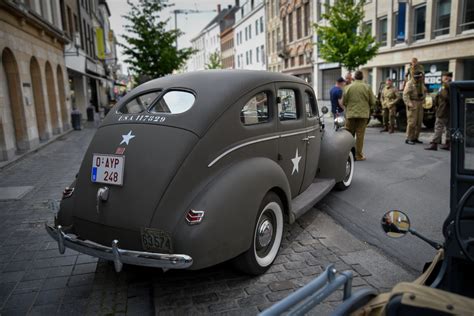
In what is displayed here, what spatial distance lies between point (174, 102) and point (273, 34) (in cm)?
4831

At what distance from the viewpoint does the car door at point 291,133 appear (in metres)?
4.35

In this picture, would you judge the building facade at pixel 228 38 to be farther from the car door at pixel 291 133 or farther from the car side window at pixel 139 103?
the car side window at pixel 139 103

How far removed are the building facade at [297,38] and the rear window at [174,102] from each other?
114 feet

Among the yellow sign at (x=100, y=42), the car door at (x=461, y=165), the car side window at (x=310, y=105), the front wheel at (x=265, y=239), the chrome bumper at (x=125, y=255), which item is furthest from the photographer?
the yellow sign at (x=100, y=42)

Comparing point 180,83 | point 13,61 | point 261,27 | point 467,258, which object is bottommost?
point 467,258

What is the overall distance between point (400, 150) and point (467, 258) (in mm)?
8424

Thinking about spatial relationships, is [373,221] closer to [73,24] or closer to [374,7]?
[73,24]

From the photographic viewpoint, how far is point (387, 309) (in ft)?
5.33

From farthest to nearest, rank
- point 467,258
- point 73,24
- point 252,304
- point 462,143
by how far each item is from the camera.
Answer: point 73,24 < point 252,304 < point 462,143 < point 467,258

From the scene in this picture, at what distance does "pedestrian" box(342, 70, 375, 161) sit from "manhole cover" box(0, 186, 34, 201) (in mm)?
6832

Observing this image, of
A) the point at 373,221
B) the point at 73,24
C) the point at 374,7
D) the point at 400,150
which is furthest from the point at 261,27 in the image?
the point at 373,221

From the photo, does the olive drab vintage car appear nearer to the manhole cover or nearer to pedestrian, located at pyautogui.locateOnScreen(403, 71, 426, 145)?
the manhole cover

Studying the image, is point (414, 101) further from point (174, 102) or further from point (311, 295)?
point (311, 295)

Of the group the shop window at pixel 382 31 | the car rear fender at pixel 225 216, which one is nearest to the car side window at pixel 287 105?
the car rear fender at pixel 225 216
